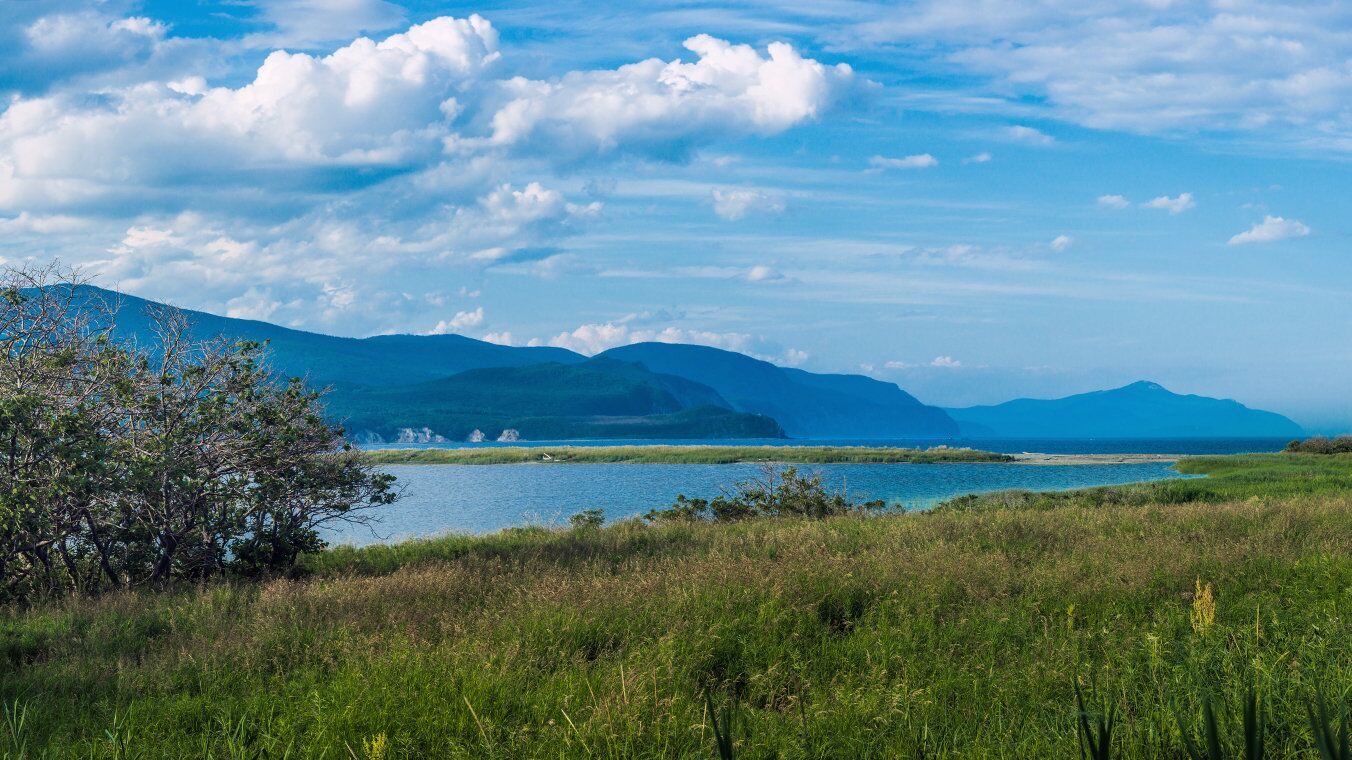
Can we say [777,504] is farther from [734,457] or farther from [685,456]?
[685,456]

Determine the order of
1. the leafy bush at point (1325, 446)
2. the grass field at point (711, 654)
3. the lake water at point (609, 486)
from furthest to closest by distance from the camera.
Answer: the leafy bush at point (1325, 446) → the lake water at point (609, 486) → the grass field at point (711, 654)

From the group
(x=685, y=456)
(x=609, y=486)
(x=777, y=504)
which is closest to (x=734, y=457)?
(x=685, y=456)

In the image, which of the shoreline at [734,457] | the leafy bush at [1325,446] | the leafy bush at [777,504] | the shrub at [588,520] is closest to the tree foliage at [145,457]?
the shrub at [588,520]

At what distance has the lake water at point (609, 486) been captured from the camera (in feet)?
132

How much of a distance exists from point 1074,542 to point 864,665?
25.7 feet

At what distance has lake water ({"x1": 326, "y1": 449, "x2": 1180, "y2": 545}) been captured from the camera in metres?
40.3

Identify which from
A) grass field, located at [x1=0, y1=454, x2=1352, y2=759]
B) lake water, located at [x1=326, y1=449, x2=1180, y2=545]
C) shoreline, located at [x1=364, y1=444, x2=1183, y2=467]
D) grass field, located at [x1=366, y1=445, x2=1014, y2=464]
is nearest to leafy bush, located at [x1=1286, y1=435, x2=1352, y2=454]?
lake water, located at [x1=326, y1=449, x2=1180, y2=545]

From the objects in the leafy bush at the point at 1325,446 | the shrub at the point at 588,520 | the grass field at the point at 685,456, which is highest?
the leafy bush at the point at 1325,446

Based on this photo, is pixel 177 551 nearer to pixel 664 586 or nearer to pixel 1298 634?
pixel 664 586

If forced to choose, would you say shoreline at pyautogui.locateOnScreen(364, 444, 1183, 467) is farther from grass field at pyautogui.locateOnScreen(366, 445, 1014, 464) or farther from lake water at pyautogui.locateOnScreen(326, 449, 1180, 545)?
lake water at pyautogui.locateOnScreen(326, 449, 1180, 545)

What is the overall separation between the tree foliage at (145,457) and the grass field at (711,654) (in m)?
1.81

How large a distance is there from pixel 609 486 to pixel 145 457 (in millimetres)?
50566

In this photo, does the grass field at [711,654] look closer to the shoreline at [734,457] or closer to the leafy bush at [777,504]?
the leafy bush at [777,504]

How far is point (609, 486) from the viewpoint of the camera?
207ft
